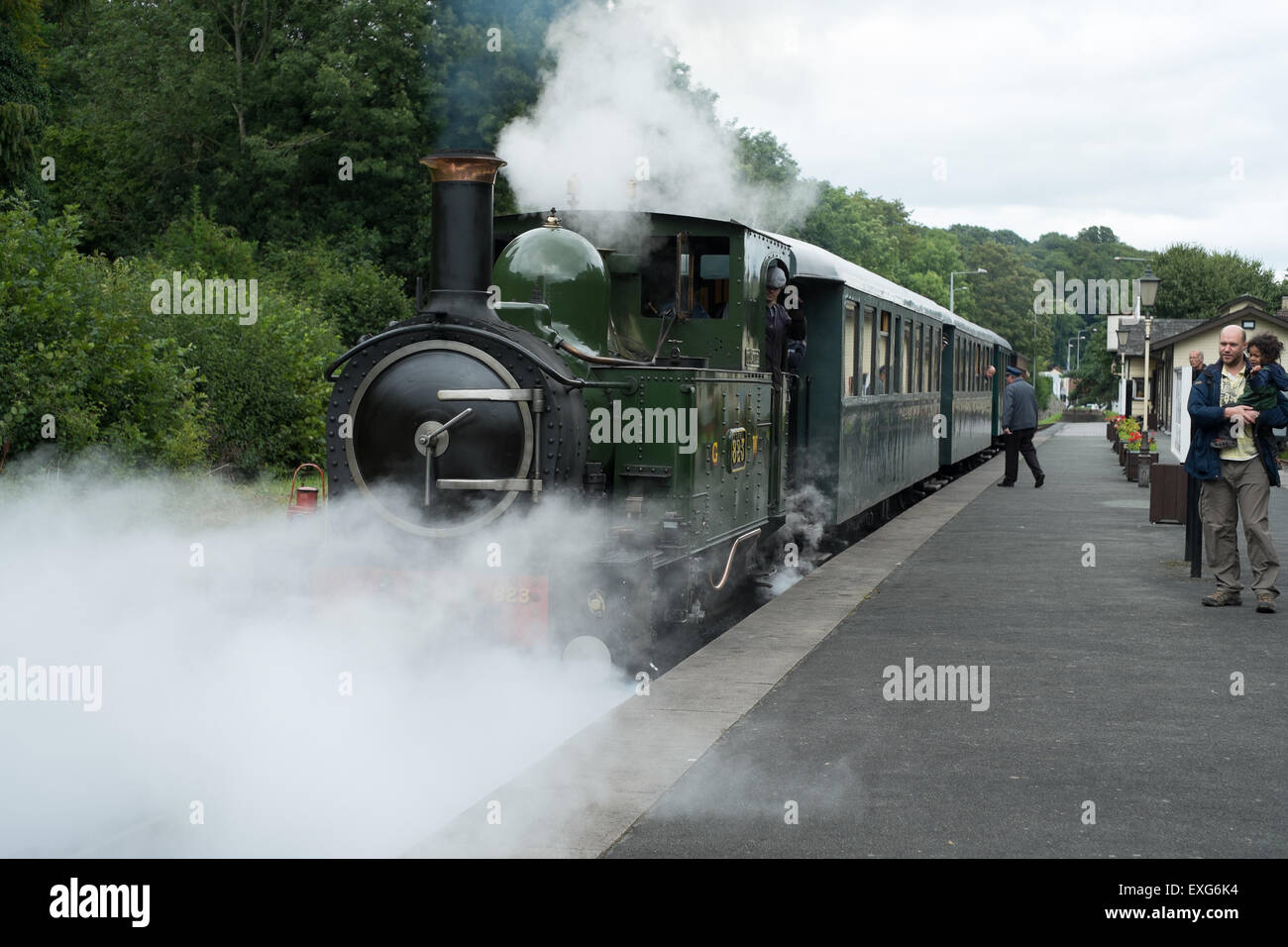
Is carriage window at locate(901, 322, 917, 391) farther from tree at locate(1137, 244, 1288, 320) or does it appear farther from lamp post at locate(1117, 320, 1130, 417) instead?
tree at locate(1137, 244, 1288, 320)

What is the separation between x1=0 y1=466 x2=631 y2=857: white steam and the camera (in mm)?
5023

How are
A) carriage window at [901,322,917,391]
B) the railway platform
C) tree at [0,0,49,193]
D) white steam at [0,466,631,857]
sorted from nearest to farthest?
the railway platform
white steam at [0,466,631,857]
carriage window at [901,322,917,391]
tree at [0,0,49,193]

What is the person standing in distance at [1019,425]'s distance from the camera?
70.2 ft

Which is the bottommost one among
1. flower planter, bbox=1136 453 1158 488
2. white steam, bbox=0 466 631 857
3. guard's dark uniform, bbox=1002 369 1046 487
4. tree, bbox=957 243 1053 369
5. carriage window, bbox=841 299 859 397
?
white steam, bbox=0 466 631 857

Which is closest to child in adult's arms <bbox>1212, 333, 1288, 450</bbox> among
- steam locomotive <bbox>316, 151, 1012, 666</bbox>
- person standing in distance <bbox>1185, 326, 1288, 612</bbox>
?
person standing in distance <bbox>1185, 326, 1288, 612</bbox>

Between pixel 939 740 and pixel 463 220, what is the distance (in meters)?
3.40

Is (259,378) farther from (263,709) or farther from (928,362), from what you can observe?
(263,709)

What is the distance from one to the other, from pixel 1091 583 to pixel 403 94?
82.0 feet

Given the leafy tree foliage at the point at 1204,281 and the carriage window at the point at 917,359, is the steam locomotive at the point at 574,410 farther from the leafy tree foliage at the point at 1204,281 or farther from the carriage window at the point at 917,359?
the leafy tree foliage at the point at 1204,281

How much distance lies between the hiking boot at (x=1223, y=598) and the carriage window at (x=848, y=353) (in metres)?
3.92

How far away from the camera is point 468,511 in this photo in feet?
21.9

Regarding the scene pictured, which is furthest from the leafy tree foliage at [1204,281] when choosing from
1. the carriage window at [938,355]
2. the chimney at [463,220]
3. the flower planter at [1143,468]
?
the chimney at [463,220]

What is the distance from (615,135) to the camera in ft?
31.1
